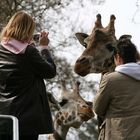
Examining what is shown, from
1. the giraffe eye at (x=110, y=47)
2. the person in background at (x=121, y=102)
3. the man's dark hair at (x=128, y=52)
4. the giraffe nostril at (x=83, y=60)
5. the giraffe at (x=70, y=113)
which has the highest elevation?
the man's dark hair at (x=128, y=52)

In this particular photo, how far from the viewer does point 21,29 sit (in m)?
6.57

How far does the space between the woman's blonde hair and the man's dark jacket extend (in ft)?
0.42

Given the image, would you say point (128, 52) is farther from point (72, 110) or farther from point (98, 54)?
point (72, 110)

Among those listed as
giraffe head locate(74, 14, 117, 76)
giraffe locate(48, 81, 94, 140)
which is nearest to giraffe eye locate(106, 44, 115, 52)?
giraffe head locate(74, 14, 117, 76)

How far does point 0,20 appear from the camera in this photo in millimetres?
22766

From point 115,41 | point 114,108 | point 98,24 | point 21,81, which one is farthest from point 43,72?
point 98,24

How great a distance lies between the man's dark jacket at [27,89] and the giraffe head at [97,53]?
87.2 inches

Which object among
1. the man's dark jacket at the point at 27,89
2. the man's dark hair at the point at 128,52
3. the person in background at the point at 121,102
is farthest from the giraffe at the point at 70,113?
the man's dark jacket at the point at 27,89

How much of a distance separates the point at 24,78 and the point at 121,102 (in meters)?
1.11

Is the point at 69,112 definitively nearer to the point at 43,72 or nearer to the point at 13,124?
the point at 43,72

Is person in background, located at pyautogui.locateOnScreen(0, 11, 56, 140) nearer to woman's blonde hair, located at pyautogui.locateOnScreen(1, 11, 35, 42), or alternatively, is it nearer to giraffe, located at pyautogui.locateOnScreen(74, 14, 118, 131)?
woman's blonde hair, located at pyautogui.locateOnScreen(1, 11, 35, 42)

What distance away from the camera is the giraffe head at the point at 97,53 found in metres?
8.77

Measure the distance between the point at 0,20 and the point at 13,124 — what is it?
17.6m

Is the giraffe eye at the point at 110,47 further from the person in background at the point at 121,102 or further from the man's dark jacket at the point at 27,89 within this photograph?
the man's dark jacket at the point at 27,89
